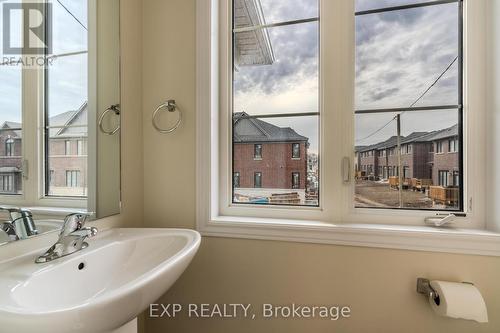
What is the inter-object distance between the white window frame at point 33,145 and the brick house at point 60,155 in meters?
0.02

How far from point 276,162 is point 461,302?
34.5 inches

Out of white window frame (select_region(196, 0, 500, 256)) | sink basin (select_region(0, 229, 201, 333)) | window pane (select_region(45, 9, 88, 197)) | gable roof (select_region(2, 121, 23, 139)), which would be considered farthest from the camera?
white window frame (select_region(196, 0, 500, 256))

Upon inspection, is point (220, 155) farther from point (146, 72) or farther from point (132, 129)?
point (146, 72)

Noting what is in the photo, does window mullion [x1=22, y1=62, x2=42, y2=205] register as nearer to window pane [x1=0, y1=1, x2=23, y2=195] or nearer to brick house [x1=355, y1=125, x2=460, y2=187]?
window pane [x1=0, y1=1, x2=23, y2=195]

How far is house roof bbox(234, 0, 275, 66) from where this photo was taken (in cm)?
129

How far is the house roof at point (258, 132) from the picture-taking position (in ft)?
4.17

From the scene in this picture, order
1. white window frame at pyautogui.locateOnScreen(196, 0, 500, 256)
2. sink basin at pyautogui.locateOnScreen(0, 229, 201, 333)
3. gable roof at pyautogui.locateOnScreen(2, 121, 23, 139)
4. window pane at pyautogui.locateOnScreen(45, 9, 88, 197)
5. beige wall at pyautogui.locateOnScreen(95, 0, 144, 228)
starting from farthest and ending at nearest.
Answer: beige wall at pyautogui.locateOnScreen(95, 0, 144, 228)
white window frame at pyautogui.locateOnScreen(196, 0, 500, 256)
window pane at pyautogui.locateOnScreen(45, 9, 88, 197)
gable roof at pyautogui.locateOnScreen(2, 121, 23, 139)
sink basin at pyautogui.locateOnScreen(0, 229, 201, 333)

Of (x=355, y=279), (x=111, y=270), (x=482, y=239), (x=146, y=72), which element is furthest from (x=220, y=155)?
(x=482, y=239)

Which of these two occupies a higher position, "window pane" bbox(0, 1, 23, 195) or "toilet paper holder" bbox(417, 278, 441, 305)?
"window pane" bbox(0, 1, 23, 195)

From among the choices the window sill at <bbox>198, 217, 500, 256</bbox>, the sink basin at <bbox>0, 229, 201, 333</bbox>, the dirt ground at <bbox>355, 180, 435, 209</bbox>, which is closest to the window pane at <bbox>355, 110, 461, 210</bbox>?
the dirt ground at <bbox>355, 180, 435, 209</bbox>

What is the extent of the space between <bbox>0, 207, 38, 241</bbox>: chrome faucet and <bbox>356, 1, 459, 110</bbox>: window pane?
1349 millimetres

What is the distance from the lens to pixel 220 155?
1.32 m

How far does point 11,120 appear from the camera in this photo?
0.79 metres

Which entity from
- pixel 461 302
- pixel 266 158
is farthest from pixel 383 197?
pixel 266 158
